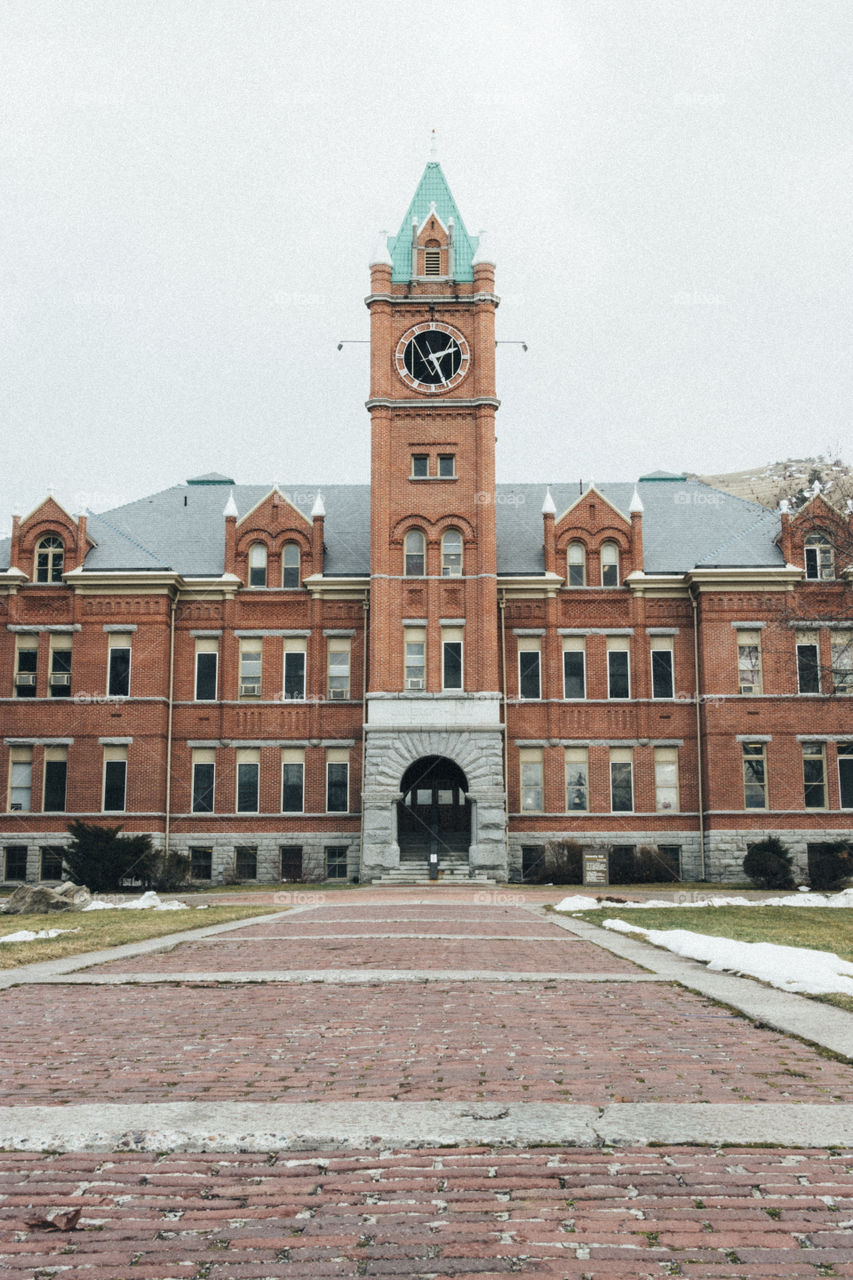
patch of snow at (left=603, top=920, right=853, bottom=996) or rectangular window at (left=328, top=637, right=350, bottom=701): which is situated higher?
rectangular window at (left=328, top=637, right=350, bottom=701)

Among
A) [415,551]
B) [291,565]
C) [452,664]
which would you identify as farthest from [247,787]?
[415,551]

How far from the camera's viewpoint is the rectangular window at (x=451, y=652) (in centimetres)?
4422

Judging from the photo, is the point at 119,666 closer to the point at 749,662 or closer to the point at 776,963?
the point at 749,662

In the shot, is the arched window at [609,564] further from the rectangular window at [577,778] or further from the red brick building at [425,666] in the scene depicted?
the rectangular window at [577,778]

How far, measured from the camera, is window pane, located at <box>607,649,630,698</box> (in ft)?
150

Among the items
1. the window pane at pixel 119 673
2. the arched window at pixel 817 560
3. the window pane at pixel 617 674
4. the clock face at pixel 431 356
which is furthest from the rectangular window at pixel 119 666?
the arched window at pixel 817 560

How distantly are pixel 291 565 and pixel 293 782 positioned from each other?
8284 mm

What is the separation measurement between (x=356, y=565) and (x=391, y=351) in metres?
8.17

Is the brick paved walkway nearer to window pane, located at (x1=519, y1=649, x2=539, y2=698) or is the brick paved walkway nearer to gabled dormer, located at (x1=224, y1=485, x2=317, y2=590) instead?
window pane, located at (x1=519, y1=649, x2=539, y2=698)

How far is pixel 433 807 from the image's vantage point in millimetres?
46188

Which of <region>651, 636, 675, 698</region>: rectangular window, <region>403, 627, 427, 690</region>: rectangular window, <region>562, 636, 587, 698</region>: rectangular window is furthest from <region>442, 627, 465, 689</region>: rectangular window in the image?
<region>651, 636, 675, 698</region>: rectangular window

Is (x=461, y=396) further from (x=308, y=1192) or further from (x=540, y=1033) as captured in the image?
(x=308, y=1192)

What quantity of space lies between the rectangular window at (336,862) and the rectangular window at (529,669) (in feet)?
29.1

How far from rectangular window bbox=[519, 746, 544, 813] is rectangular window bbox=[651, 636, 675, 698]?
506cm
